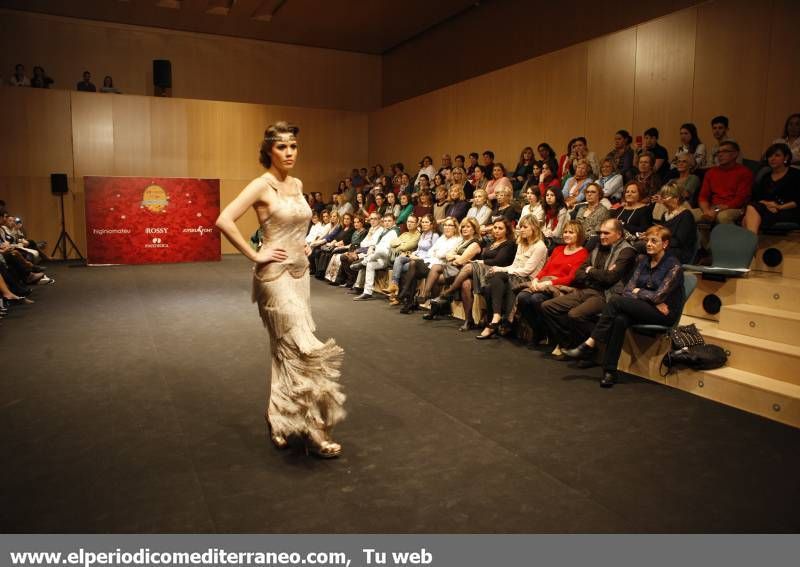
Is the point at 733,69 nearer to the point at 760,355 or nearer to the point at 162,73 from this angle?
the point at 760,355

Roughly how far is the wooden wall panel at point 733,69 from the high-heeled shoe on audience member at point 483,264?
2830mm

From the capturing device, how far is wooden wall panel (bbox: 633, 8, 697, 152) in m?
6.89

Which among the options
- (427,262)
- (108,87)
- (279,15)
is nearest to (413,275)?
(427,262)

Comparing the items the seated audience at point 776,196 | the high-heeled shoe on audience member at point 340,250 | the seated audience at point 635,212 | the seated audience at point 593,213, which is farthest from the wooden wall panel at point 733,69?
the high-heeled shoe on audience member at point 340,250

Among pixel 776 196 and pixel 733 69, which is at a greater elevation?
pixel 733 69

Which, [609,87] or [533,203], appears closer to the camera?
[533,203]

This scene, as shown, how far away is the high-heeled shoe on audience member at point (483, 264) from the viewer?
5738 mm

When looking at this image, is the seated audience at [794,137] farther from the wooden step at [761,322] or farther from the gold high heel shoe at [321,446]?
the gold high heel shoe at [321,446]

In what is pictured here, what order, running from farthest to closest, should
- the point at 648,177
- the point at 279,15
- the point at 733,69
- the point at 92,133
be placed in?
the point at 279,15 < the point at 92,133 < the point at 733,69 < the point at 648,177

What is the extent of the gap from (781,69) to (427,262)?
161 inches

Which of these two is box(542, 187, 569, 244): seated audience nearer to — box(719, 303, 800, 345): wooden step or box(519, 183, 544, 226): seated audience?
box(519, 183, 544, 226): seated audience

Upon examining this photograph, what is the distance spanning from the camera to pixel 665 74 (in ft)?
23.4

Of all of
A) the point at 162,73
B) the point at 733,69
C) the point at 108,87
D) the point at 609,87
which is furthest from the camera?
the point at 162,73

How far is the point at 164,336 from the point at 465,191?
16.2ft
